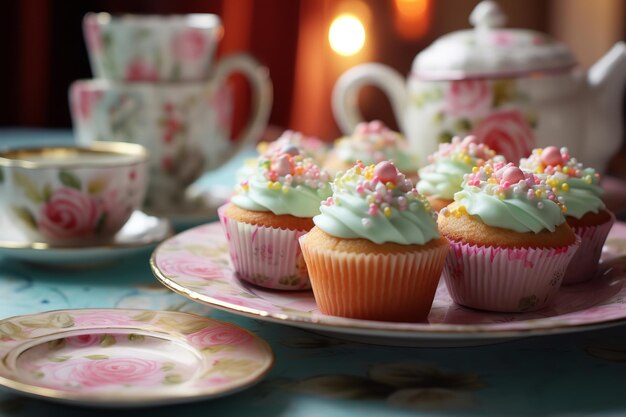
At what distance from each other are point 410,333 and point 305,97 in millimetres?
2787

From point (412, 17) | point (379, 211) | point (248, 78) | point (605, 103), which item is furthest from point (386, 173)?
point (412, 17)

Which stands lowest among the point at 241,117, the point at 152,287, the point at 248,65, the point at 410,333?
the point at 241,117

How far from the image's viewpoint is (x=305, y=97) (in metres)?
3.56

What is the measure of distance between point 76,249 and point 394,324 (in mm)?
553

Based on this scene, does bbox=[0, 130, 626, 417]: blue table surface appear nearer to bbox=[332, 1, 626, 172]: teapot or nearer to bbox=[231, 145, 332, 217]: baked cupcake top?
bbox=[231, 145, 332, 217]: baked cupcake top

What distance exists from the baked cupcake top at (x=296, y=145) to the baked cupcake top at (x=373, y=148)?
4 cm

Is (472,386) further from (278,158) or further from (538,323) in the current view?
(278,158)

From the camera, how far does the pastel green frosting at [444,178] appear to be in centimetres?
123

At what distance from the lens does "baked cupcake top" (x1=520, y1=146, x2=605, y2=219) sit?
1.15m

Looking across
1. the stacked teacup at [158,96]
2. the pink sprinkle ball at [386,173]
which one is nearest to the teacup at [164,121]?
the stacked teacup at [158,96]

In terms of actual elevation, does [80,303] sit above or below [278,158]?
below

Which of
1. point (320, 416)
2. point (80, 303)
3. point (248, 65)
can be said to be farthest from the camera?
point (248, 65)

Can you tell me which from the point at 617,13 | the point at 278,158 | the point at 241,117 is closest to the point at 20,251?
the point at 278,158

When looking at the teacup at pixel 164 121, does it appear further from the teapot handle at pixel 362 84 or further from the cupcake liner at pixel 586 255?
the cupcake liner at pixel 586 255
